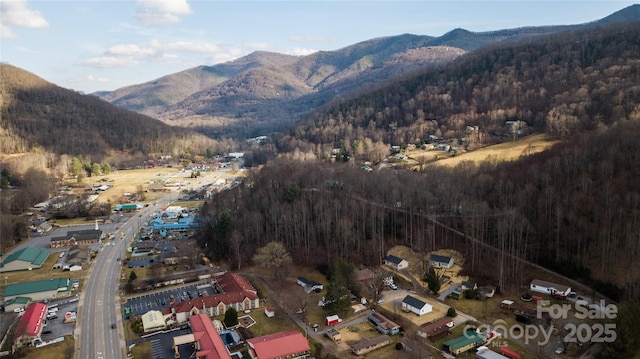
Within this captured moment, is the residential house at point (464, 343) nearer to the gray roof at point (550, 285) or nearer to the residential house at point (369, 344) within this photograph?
the residential house at point (369, 344)

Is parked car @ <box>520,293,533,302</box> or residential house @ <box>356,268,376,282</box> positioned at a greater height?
residential house @ <box>356,268,376,282</box>

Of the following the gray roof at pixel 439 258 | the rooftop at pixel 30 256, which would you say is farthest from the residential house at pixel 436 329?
the rooftop at pixel 30 256

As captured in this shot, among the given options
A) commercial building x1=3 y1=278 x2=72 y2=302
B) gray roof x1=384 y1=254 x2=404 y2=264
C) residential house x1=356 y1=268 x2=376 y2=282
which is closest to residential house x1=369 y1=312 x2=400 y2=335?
residential house x1=356 y1=268 x2=376 y2=282

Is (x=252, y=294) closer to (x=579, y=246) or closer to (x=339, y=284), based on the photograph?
(x=339, y=284)

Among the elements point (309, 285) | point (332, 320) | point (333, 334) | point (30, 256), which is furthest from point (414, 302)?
point (30, 256)

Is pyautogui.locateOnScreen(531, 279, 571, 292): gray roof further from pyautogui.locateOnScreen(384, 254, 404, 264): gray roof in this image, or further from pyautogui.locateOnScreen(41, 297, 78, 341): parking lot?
pyautogui.locateOnScreen(41, 297, 78, 341): parking lot

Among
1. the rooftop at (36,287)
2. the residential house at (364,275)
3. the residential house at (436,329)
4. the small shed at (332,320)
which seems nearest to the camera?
the residential house at (436,329)

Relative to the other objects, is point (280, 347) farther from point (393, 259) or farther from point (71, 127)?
point (71, 127)

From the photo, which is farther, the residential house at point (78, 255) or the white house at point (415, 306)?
A: the residential house at point (78, 255)
